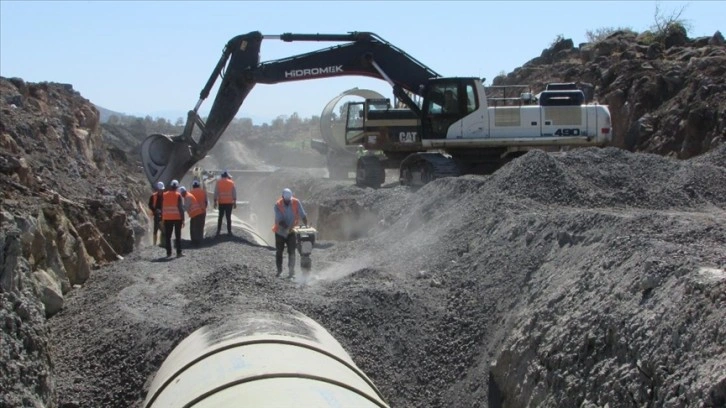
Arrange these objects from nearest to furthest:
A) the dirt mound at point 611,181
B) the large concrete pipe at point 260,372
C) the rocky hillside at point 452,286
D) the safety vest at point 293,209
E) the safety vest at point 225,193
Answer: the large concrete pipe at point 260,372
the rocky hillside at point 452,286
the safety vest at point 293,209
the dirt mound at point 611,181
the safety vest at point 225,193

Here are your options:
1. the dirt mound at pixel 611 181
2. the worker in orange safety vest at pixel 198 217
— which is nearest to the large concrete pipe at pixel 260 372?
the dirt mound at pixel 611 181

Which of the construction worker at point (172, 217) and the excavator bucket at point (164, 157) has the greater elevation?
the excavator bucket at point (164, 157)

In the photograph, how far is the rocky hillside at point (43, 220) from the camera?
8.38 m

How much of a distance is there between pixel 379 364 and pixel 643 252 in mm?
3188

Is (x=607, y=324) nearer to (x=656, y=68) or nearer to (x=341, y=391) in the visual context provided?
(x=341, y=391)

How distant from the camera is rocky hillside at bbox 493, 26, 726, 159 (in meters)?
22.2

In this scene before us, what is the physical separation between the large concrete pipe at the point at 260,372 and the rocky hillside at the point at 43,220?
1.34 m

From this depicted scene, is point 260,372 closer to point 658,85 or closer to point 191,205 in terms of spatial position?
point 191,205

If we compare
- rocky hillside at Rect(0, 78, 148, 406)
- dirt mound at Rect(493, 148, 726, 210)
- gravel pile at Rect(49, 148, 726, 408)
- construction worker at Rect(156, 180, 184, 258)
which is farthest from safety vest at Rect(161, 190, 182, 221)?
dirt mound at Rect(493, 148, 726, 210)

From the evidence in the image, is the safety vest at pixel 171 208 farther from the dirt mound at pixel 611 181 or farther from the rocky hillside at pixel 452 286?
the dirt mound at pixel 611 181

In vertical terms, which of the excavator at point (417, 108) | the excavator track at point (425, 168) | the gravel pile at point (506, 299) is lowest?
the gravel pile at point (506, 299)

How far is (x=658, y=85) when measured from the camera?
83.1 ft

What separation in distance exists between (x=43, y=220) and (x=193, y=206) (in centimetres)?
491

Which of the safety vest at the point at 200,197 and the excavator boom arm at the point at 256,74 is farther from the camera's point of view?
the excavator boom arm at the point at 256,74
